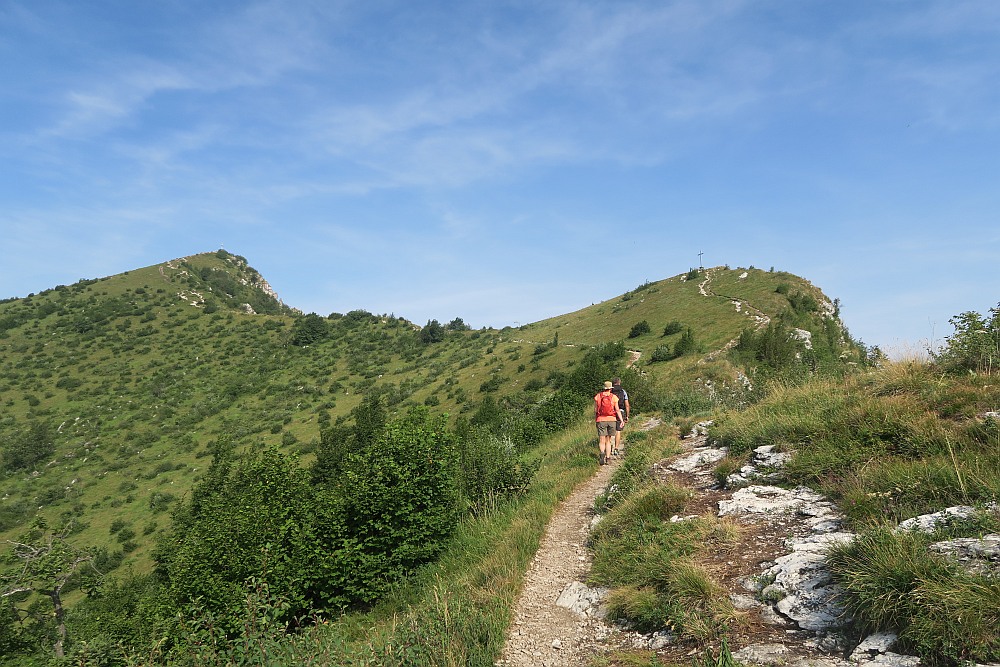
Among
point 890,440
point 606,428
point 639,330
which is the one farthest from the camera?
point 639,330

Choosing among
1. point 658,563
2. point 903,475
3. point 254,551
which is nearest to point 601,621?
point 658,563

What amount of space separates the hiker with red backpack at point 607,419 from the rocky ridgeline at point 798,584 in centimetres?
486

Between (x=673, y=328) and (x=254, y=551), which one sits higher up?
(x=673, y=328)

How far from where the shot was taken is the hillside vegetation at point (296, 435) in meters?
9.48

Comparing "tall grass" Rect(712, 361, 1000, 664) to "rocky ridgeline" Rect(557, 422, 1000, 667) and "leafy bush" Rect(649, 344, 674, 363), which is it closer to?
"rocky ridgeline" Rect(557, 422, 1000, 667)

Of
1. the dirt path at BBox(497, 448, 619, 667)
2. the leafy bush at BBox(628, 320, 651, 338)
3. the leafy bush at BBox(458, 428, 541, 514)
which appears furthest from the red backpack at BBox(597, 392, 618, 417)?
the leafy bush at BBox(628, 320, 651, 338)

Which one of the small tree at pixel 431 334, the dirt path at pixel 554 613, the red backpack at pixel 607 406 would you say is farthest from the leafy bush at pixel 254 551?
the small tree at pixel 431 334

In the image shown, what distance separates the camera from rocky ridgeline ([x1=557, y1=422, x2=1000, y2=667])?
3.70 m

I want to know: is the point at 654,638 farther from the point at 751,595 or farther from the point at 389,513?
the point at 389,513

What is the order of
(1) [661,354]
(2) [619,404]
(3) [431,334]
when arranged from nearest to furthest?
1. (2) [619,404]
2. (1) [661,354]
3. (3) [431,334]

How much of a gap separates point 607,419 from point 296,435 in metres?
47.9

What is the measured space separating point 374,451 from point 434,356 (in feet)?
199

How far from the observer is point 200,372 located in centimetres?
7462

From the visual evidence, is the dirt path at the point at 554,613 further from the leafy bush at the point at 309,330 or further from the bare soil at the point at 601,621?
the leafy bush at the point at 309,330
